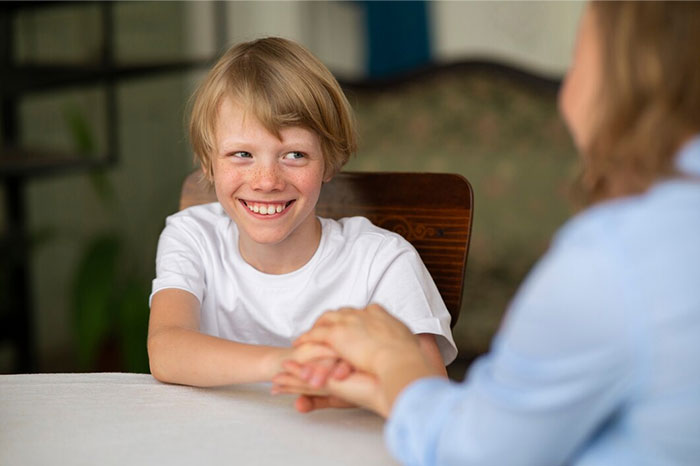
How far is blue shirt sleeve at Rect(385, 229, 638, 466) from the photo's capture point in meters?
0.61

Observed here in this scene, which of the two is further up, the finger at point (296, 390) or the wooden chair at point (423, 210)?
the wooden chair at point (423, 210)

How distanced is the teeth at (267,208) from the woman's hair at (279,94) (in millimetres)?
100

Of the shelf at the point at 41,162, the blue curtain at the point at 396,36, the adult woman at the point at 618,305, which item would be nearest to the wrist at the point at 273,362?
the adult woman at the point at 618,305

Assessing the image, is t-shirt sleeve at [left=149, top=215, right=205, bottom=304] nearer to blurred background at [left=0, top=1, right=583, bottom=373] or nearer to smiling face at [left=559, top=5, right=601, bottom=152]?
smiling face at [left=559, top=5, right=601, bottom=152]

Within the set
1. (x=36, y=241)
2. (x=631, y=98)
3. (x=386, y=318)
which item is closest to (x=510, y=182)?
(x=36, y=241)

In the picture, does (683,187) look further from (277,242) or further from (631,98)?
(277,242)

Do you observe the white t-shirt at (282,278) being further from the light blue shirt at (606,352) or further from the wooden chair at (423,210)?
the light blue shirt at (606,352)

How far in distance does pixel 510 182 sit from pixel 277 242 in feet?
7.04

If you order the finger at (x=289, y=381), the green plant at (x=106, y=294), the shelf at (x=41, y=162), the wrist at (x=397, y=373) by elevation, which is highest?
the wrist at (x=397, y=373)

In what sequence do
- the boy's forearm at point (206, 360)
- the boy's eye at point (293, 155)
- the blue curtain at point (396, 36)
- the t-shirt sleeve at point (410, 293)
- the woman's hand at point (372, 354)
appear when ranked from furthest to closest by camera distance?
the blue curtain at point (396, 36)
the boy's eye at point (293, 155)
the t-shirt sleeve at point (410, 293)
the boy's forearm at point (206, 360)
the woman's hand at point (372, 354)

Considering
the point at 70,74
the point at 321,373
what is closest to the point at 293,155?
the point at 321,373

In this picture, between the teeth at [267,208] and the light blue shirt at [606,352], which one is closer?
the light blue shirt at [606,352]

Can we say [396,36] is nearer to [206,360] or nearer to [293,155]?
[293,155]

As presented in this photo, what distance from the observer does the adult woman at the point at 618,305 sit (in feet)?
1.99
